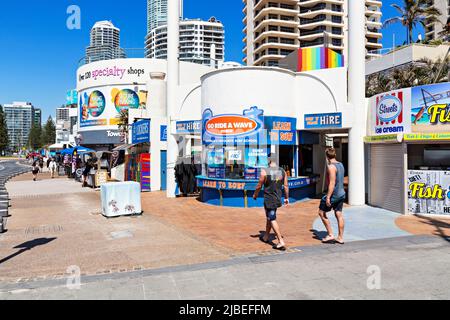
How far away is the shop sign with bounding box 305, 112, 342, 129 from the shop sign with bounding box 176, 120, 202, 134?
4587 mm

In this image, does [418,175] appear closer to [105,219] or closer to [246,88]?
[246,88]

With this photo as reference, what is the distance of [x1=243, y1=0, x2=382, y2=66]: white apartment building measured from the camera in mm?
69500

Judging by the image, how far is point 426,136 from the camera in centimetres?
1036

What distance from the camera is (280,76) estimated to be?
13.4m

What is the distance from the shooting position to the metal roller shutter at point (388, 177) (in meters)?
11.0

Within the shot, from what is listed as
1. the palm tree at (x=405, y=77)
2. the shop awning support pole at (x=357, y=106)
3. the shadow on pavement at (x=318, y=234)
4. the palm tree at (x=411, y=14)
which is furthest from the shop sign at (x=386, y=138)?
the palm tree at (x=411, y=14)

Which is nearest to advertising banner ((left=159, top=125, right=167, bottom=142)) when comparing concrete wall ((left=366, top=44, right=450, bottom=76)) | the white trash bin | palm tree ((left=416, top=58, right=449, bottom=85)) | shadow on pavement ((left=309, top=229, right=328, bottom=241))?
the white trash bin

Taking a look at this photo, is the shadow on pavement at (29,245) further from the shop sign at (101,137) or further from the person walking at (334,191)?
the shop sign at (101,137)

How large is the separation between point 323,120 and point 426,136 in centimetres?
393

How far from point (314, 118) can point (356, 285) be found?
31.3ft

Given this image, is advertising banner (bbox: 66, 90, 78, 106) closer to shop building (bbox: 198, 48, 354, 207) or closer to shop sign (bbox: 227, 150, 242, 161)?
shop building (bbox: 198, 48, 354, 207)

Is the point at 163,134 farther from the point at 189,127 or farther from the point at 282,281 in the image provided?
the point at 282,281

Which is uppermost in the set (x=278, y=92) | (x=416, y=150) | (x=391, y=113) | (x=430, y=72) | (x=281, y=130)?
(x=430, y=72)

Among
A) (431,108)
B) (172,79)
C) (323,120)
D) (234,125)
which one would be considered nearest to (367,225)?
(431,108)
